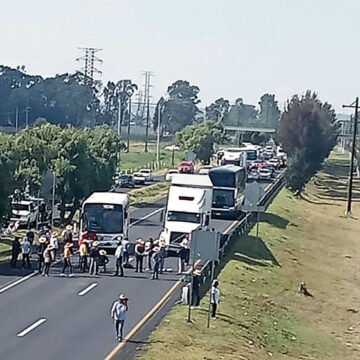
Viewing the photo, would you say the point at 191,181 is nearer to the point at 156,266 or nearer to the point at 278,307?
the point at 156,266

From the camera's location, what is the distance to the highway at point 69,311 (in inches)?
985

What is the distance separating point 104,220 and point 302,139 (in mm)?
55602

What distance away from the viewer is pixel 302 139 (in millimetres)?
97000

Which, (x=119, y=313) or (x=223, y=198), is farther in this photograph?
(x=223, y=198)

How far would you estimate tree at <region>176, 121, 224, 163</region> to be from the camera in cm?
12251

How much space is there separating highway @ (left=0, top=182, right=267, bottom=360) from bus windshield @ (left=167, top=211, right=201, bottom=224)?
3.46 m

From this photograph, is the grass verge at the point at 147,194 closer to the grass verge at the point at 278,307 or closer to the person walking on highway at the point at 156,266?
the grass verge at the point at 278,307

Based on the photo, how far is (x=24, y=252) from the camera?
37750 millimetres

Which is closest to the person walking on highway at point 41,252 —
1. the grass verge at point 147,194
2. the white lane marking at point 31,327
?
the white lane marking at point 31,327

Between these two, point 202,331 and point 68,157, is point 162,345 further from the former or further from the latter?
point 68,157

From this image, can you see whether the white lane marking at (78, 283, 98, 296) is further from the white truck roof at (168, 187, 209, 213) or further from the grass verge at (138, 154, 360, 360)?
the white truck roof at (168, 187, 209, 213)

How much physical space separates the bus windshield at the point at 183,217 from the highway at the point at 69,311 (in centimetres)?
346

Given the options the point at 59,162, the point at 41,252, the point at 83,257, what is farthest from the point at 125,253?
the point at 59,162

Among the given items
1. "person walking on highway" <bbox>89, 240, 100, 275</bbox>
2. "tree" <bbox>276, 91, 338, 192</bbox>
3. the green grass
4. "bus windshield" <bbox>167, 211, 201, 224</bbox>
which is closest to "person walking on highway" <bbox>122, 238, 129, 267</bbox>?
"person walking on highway" <bbox>89, 240, 100, 275</bbox>
